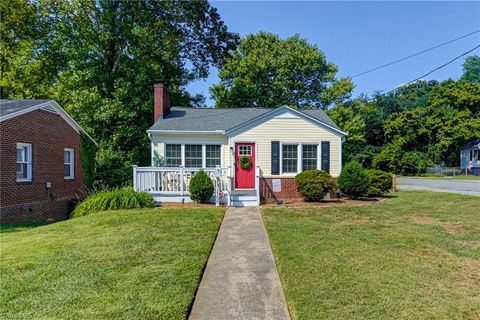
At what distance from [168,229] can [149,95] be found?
46.1 ft

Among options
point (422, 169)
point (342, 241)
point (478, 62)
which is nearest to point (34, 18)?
point (342, 241)

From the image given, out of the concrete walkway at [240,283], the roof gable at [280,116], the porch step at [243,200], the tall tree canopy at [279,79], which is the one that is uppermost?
the tall tree canopy at [279,79]

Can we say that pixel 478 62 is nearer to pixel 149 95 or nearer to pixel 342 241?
pixel 149 95

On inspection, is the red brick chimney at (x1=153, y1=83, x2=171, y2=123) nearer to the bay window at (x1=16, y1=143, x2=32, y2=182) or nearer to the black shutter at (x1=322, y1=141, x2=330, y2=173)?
the bay window at (x1=16, y1=143, x2=32, y2=182)

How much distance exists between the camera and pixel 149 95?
62.3 feet

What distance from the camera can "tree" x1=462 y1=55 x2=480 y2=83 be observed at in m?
51.8

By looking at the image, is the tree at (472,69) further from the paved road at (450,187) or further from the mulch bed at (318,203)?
the mulch bed at (318,203)

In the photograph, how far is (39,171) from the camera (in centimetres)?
1196

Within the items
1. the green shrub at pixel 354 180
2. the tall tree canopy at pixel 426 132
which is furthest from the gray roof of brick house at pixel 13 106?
the tall tree canopy at pixel 426 132

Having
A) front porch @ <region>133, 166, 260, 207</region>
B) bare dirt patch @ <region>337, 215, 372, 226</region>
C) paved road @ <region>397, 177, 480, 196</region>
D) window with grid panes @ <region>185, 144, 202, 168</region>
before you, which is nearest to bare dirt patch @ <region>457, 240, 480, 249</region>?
bare dirt patch @ <region>337, 215, 372, 226</region>

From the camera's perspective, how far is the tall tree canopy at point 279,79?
26.7 m

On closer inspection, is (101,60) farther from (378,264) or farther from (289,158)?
(378,264)

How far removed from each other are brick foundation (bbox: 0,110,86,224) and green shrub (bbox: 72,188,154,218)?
240 cm

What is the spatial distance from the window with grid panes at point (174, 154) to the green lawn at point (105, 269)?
5.93 meters
